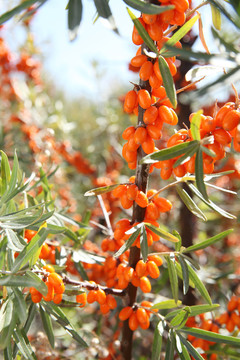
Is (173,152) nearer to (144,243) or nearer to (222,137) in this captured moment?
(222,137)

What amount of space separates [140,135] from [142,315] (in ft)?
1.35

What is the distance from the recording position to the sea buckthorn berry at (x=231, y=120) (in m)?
0.53

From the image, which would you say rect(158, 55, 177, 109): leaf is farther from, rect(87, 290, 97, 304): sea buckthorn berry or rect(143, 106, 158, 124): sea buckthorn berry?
rect(87, 290, 97, 304): sea buckthorn berry

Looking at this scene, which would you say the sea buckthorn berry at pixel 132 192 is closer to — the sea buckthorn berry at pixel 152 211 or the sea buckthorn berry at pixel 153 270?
the sea buckthorn berry at pixel 152 211

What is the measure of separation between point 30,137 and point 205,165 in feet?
4.69

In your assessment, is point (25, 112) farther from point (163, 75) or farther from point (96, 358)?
point (163, 75)

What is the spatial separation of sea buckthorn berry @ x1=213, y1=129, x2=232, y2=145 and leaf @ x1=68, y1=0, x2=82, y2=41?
0.28 metres

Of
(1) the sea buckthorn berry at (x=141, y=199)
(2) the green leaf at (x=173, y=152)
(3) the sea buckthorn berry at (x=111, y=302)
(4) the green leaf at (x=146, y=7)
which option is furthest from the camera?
(3) the sea buckthorn berry at (x=111, y=302)

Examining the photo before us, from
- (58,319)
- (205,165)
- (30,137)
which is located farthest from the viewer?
(30,137)

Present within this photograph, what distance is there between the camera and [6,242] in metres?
0.70

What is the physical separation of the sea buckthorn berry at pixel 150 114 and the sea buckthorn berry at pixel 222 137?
0.11m

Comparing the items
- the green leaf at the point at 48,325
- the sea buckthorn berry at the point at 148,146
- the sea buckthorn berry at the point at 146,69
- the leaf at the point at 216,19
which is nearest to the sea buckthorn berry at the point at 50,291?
the green leaf at the point at 48,325

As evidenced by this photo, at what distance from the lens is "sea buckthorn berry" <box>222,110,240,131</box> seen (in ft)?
1.74

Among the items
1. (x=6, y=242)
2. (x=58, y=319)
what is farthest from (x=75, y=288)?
(x=6, y=242)
